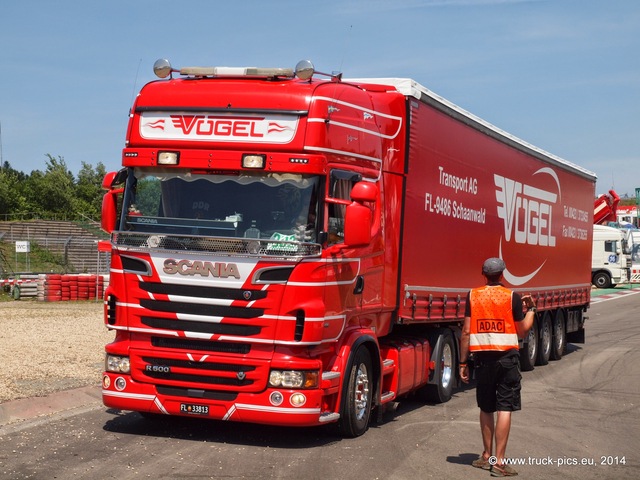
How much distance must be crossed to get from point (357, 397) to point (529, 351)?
8485 mm

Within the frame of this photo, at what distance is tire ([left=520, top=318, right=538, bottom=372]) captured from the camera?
17.8 metres

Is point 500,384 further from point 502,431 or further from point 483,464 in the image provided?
point 483,464

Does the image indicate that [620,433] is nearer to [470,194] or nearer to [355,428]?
[355,428]

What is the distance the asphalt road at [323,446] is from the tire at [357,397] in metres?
0.14

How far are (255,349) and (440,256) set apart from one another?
4424 mm

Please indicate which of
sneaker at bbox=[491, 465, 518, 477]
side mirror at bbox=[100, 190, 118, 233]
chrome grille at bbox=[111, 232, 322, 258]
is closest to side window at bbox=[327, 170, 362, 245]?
chrome grille at bbox=[111, 232, 322, 258]

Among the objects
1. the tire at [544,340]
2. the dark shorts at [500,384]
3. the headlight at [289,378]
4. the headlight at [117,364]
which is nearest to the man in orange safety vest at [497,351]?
the dark shorts at [500,384]

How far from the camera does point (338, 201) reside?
962 cm

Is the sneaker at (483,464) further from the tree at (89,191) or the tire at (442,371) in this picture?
the tree at (89,191)

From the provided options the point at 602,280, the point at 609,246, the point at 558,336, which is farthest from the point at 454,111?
the point at 602,280

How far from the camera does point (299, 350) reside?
31.0ft

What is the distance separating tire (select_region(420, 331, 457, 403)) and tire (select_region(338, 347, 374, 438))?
99.1 inches

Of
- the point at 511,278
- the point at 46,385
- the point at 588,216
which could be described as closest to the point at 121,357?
the point at 46,385

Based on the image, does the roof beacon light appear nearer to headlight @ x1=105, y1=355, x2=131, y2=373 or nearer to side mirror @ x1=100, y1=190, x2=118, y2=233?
side mirror @ x1=100, y1=190, x2=118, y2=233
